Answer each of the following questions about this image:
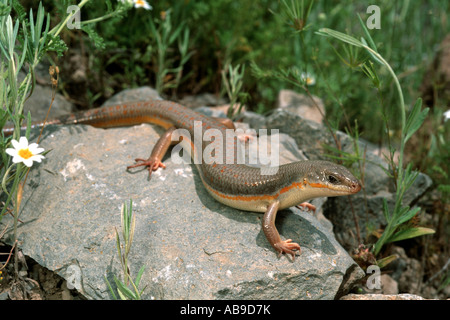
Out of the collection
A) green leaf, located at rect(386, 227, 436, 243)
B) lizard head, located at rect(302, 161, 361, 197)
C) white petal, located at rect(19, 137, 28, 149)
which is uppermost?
white petal, located at rect(19, 137, 28, 149)

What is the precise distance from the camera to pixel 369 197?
19.1 ft

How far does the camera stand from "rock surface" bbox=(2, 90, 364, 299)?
13.3 ft

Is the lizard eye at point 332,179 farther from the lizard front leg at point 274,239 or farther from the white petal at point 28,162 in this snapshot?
the white petal at point 28,162

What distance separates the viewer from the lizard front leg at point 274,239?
418cm

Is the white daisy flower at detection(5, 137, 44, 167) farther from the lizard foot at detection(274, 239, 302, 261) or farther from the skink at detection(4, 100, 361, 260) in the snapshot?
the lizard foot at detection(274, 239, 302, 261)

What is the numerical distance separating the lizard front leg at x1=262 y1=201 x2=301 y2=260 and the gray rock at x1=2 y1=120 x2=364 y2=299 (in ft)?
0.31

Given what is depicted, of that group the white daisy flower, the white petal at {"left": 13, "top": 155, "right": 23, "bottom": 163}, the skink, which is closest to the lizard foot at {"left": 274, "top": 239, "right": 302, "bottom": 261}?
the skink

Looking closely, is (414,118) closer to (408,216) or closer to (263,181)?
(408,216)

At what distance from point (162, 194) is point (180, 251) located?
33.9 inches

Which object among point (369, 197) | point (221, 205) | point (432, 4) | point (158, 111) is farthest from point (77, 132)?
point (432, 4)

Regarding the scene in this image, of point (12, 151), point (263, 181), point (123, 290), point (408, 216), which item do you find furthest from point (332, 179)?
point (12, 151)

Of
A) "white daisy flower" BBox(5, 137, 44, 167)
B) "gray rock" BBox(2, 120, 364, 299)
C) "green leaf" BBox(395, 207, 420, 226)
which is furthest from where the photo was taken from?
"green leaf" BBox(395, 207, 420, 226)

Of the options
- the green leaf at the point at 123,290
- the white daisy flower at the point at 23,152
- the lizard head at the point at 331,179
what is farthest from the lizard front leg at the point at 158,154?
the lizard head at the point at 331,179

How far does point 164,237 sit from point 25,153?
1470 mm
